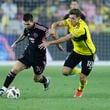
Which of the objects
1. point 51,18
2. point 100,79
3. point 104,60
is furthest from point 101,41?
point 100,79

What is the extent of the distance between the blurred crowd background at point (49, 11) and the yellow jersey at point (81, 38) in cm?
1346

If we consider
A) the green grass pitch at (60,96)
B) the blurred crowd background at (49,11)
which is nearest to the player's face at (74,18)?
the green grass pitch at (60,96)

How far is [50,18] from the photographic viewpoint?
2783cm

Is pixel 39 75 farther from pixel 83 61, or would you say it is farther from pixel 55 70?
pixel 55 70

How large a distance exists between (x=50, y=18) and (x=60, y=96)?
1434 cm

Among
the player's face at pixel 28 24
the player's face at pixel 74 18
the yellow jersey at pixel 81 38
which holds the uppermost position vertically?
the player's face at pixel 74 18

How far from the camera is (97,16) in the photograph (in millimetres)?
28156

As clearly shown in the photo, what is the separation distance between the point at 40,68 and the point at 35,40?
2.54ft

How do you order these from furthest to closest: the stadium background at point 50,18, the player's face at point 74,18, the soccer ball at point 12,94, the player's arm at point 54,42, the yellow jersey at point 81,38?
1. the stadium background at point 50,18
2. the yellow jersey at point 81,38
3. the player's face at point 74,18
4. the soccer ball at point 12,94
5. the player's arm at point 54,42

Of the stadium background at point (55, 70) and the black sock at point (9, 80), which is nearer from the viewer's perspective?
the stadium background at point (55, 70)

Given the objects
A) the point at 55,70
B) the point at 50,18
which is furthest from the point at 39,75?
the point at 50,18

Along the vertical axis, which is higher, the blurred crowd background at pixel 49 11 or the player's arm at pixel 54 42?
the player's arm at pixel 54 42

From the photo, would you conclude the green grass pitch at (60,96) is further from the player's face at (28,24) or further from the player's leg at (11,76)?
the player's face at (28,24)

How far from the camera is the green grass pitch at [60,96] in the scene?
11.4m
